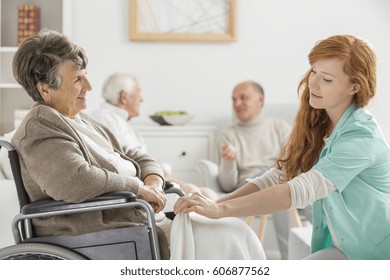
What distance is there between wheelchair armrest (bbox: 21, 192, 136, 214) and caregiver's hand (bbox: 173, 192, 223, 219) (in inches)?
3.7

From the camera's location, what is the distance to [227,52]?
2920mm

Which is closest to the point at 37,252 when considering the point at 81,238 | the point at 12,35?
the point at 81,238

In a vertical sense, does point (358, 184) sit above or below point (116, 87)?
below

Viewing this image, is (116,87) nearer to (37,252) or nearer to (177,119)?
(177,119)

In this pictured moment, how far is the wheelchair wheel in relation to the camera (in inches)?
50.9

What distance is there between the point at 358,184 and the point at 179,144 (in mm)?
1981

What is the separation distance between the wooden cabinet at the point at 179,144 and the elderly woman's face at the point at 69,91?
1.85m

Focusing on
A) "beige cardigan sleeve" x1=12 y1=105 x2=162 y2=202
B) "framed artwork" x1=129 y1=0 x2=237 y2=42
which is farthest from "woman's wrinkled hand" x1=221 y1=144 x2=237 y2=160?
"beige cardigan sleeve" x1=12 y1=105 x2=162 y2=202

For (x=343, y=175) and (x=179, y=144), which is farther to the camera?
(x=179, y=144)

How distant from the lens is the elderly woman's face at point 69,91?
136 cm

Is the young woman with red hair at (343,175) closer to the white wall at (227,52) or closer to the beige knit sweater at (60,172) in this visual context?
the beige knit sweater at (60,172)

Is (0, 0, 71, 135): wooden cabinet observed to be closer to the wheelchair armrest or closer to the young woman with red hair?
the wheelchair armrest

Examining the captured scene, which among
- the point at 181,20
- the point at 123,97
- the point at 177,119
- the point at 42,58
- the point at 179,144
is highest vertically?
the point at 181,20
